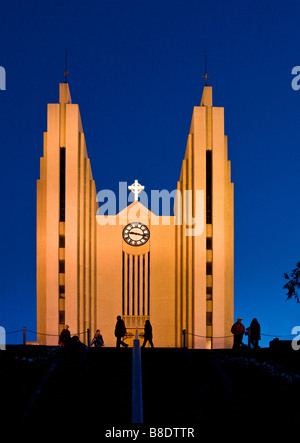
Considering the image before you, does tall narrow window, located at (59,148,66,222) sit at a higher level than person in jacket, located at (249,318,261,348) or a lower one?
higher

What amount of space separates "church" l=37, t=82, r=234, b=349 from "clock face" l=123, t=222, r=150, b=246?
45 millimetres

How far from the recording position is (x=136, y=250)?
34688 mm

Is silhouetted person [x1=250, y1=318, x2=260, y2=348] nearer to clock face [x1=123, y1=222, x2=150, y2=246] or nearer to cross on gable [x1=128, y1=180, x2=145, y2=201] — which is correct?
clock face [x1=123, y1=222, x2=150, y2=246]

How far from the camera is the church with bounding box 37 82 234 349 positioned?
3142 cm

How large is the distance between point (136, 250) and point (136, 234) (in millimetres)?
722

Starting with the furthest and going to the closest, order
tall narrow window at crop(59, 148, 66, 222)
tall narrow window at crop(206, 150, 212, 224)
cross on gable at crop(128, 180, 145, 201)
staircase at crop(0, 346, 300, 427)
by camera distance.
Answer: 1. cross on gable at crop(128, 180, 145, 201)
2. tall narrow window at crop(206, 150, 212, 224)
3. tall narrow window at crop(59, 148, 66, 222)
4. staircase at crop(0, 346, 300, 427)

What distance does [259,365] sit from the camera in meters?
19.4

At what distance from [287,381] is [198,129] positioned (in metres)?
16.7

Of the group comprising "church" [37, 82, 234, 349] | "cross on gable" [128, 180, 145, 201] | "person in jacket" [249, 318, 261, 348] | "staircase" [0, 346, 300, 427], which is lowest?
"staircase" [0, 346, 300, 427]

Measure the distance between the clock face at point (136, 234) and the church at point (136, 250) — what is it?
5 cm

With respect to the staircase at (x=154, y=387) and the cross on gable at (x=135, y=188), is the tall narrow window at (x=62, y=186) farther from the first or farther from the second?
the staircase at (x=154, y=387)

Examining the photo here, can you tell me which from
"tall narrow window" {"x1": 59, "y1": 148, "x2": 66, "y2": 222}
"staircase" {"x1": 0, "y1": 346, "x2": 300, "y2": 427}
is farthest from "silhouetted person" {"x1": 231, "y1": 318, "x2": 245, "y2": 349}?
"tall narrow window" {"x1": 59, "y1": 148, "x2": 66, "y2": 222}
